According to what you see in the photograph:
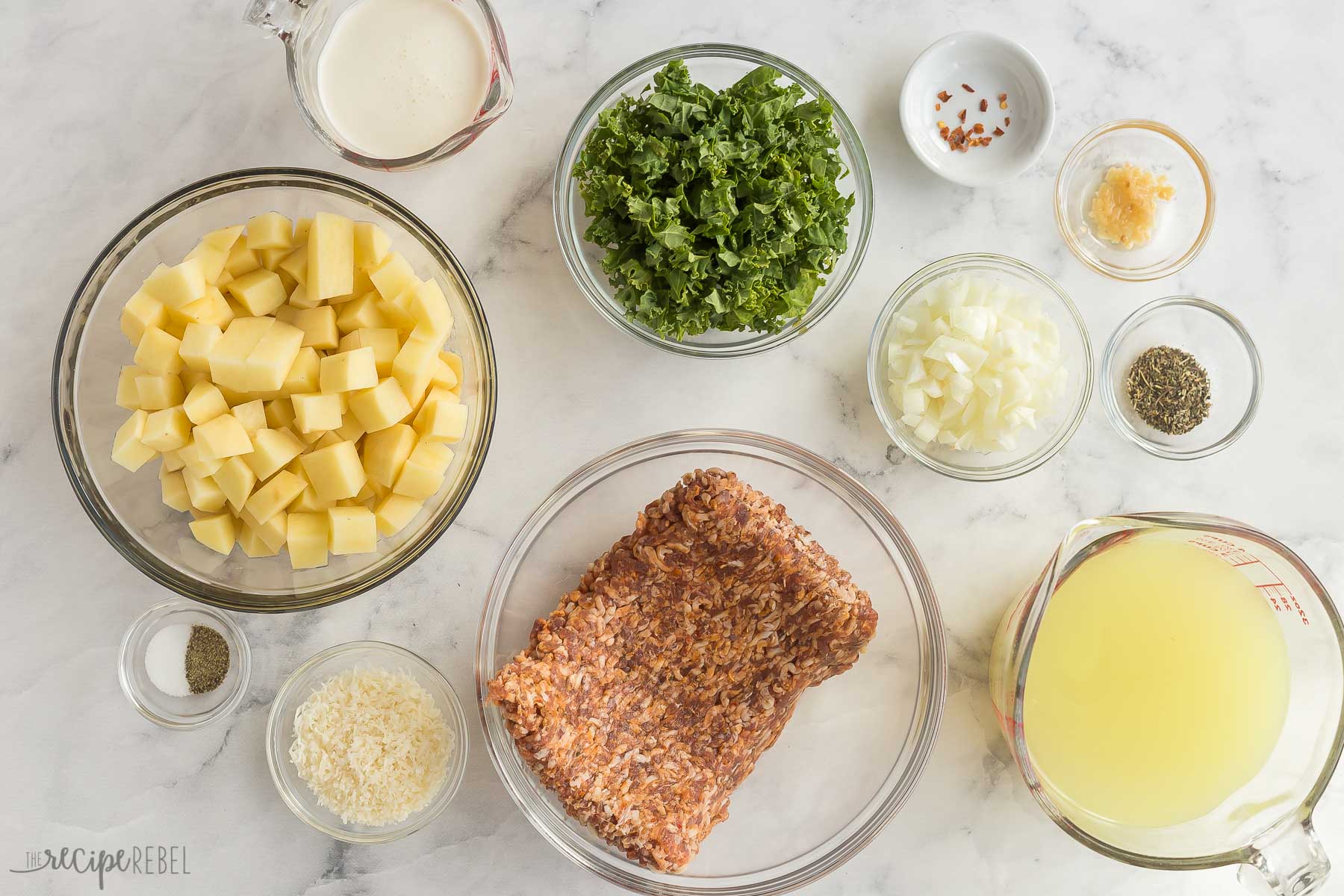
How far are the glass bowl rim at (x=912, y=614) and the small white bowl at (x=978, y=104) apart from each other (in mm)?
795

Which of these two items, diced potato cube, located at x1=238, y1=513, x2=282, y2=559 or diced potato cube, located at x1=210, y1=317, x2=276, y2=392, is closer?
diced potato cube, located at x1=210, y1=317, x2=276, y2=392

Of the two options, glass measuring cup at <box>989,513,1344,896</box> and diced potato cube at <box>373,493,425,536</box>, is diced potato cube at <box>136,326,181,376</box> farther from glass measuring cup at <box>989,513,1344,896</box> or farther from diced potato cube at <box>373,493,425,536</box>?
glass measuring cup at <box>989,513,1344,896</box>

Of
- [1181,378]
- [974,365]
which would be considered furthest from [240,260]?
[1181,378]

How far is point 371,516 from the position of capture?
184cm

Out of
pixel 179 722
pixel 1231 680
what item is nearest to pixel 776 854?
pixel 1231 680

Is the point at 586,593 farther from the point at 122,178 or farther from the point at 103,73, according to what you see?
Result: the point at 103,73

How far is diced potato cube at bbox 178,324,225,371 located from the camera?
68.7 inches

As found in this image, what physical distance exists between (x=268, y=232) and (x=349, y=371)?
355 millimetres

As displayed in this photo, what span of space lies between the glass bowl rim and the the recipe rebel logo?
0.80 meters

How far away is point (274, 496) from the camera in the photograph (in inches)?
71.0

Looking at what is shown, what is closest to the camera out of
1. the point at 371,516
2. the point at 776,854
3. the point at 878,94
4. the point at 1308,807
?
the point at 1308,807

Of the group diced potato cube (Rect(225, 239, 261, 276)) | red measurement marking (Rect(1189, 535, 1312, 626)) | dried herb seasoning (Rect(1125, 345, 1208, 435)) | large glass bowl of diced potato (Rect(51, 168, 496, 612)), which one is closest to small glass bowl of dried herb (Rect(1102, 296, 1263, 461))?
dried herb seasoning (Rect(1125, 345, 1208, 435))

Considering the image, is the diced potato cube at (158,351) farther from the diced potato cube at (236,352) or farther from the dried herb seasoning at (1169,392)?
the dried herb seasoning at (1169,392)

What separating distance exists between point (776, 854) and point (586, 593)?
76cm
